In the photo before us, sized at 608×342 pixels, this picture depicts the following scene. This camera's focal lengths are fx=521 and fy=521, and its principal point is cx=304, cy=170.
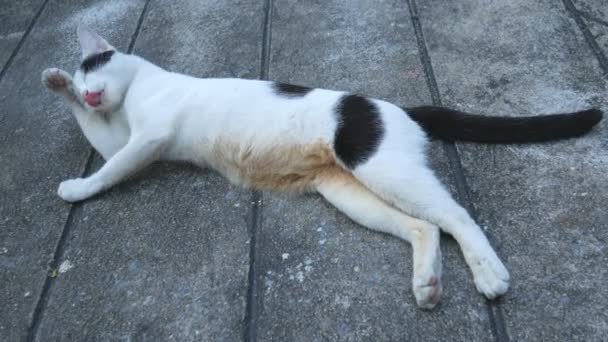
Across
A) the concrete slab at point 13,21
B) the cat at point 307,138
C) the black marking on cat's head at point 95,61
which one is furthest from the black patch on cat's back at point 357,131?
the concrete slab at point 13,21

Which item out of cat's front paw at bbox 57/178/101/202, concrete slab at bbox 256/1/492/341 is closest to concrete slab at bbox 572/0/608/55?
concrete slab at bbox 256/1/492/341

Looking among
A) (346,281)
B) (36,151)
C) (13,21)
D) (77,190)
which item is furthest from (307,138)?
(13,21)

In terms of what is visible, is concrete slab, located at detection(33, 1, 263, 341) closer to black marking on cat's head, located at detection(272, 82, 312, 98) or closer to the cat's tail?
black marking on cat's head, located at detection(272, 82, 312, 98)

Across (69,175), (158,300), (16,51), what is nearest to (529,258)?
(158,300)

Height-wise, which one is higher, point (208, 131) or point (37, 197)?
point (208, 131)

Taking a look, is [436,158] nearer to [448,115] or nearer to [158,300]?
[448,115]

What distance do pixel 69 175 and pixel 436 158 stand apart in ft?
5.85

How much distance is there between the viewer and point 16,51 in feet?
12.2

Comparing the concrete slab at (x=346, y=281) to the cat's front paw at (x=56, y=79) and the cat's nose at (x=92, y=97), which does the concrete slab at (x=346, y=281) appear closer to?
the cat's nose at (x=92, y=97)

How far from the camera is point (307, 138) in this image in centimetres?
222

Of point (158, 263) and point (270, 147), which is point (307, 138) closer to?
point (270, 147)

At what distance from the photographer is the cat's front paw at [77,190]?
2.36 metres

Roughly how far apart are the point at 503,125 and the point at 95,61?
2.00 m

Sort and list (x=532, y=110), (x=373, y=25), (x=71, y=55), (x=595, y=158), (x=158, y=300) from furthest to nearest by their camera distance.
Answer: (x=71, y=55)
(x=373, y=25)
(x=532, y=110)
(x=595, y=158)
(x=158, y=300)
